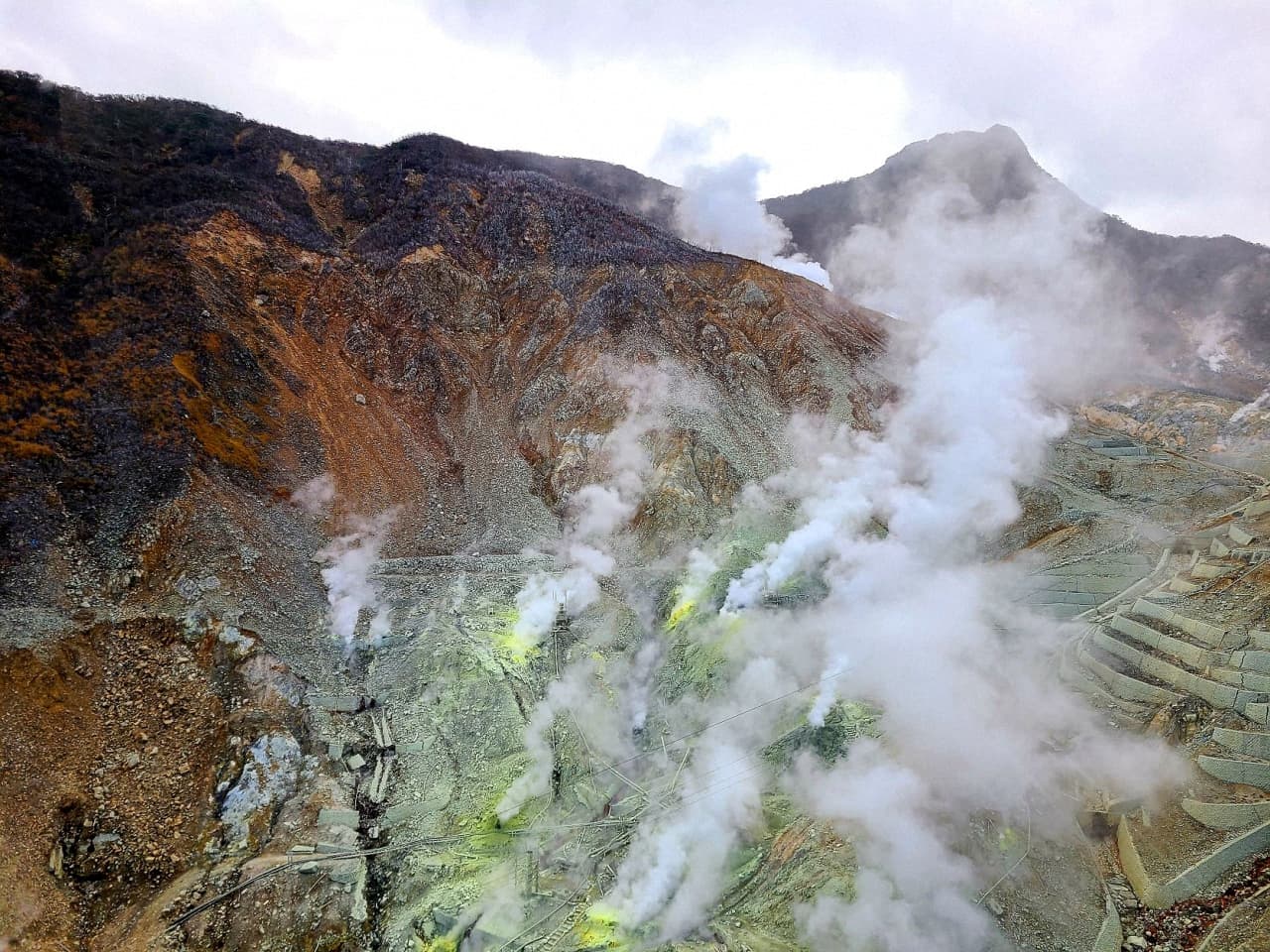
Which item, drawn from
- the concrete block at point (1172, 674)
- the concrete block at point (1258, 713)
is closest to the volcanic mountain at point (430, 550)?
the concrete block at point (1172, 674)

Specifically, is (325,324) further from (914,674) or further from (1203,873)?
(1203,873)

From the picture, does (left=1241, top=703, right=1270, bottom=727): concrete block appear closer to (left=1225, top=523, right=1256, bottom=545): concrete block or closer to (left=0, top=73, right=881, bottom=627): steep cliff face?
(left=1225, top=523, right=1256, bottom=545): concrete block

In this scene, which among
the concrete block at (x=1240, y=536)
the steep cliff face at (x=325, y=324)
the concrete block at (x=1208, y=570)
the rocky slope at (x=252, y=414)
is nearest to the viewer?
the rocky slope at (x=252, y=414)

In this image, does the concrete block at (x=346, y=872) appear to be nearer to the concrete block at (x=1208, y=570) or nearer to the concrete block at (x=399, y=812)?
the concrete block at (x=399, y=812)

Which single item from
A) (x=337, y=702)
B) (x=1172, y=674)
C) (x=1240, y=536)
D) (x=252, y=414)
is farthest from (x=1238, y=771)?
(x=252, y=414)

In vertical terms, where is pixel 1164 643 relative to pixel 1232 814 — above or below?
above

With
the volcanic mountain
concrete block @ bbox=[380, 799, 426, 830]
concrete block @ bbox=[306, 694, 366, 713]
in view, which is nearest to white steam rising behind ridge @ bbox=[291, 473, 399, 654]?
the volcanic mountain

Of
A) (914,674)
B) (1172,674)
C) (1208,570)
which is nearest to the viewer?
(914,674)

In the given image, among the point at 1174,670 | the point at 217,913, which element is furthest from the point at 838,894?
the point at 217,913
